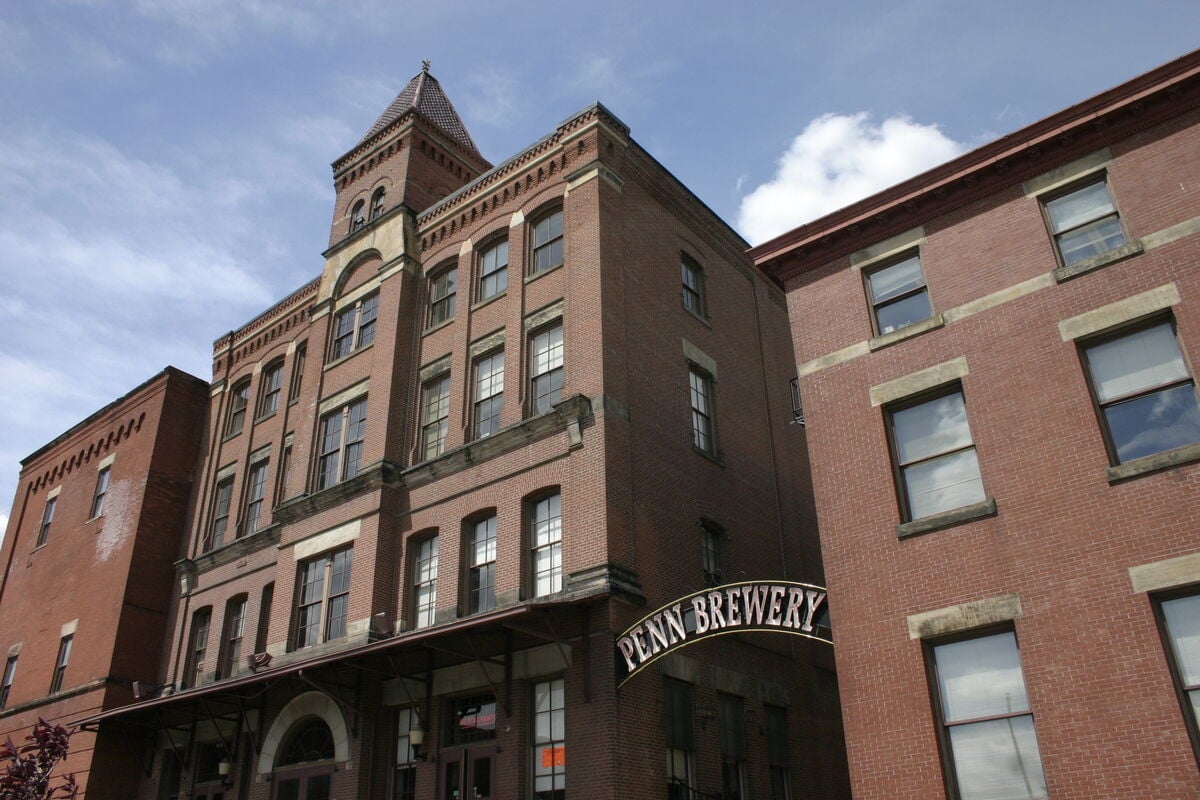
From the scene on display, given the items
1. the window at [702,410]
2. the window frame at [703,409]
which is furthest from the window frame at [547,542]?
the window at [702,410]

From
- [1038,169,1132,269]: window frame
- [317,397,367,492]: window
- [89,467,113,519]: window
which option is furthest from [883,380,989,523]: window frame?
[89,467,113,519]: window

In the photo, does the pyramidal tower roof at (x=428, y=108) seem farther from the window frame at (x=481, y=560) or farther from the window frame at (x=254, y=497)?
the window frame at (x=481, y=560)

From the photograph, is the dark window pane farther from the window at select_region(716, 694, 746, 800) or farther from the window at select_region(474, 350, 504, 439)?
the window at select_region(474, 350, 504, 439)

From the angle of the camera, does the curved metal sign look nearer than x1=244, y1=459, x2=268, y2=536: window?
Yes

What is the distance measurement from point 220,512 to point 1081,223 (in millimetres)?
27278

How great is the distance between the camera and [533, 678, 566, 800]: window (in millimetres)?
19156

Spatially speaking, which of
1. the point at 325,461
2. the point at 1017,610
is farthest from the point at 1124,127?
the point at 325,461

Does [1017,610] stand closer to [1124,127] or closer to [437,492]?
[1124,127]

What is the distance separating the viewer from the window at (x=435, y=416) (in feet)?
84.2

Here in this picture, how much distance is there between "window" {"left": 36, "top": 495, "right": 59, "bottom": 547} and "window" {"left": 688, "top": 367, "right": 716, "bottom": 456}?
26801 millimetres

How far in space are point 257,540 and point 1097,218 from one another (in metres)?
23.4

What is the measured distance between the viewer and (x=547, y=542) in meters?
21.7

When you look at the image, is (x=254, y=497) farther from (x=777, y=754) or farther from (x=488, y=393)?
(x=777, y=754)

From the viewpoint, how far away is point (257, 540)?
29422 mm
